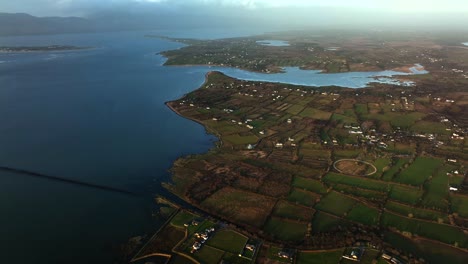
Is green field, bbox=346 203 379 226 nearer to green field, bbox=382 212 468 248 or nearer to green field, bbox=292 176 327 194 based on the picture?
green field, bbox=382 212 468 248

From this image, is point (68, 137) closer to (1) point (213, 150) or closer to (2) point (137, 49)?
(1) point (213, 150)

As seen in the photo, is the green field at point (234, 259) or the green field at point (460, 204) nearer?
the green field at point (234, 259)

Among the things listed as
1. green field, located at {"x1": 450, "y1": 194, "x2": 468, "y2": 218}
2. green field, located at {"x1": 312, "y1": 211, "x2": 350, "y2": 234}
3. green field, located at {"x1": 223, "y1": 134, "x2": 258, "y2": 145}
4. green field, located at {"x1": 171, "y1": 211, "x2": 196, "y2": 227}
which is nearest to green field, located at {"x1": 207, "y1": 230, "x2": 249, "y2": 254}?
green field, located at {"x1": 171, "y1": 211, "x2": 196, "y2": 227}

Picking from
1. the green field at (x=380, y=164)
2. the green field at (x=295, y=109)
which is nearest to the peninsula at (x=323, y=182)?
the green field at (x=380, y=164)

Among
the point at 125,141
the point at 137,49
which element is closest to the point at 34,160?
the point at 125,141

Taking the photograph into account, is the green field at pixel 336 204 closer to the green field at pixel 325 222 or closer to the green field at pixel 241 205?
the green field at pixel 325 222
